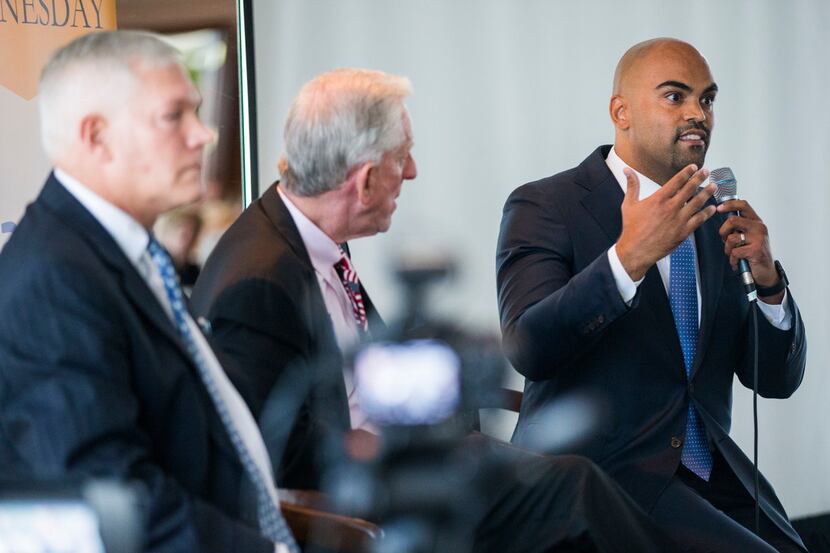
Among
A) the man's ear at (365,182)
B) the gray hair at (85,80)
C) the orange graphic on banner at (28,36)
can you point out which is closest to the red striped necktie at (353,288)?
the man's ear at (365,182)

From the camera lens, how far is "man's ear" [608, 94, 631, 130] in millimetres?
2576

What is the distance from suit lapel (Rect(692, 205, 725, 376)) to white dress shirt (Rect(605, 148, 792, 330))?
0.02 m

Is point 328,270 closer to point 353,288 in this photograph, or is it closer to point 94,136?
point 353,288

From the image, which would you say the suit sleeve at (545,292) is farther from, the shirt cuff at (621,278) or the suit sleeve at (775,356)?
the suit sleeve at (775,356)

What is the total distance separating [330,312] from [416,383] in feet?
1.60

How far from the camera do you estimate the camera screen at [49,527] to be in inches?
53.2

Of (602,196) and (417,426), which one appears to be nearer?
(417,426)

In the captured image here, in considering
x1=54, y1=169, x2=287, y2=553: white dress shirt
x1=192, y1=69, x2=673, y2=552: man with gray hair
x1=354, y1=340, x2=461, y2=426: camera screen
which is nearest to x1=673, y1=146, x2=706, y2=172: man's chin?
x1=192, y1=69, x2=673, y2=552: man with gray hair

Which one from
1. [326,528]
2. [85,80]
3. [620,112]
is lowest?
[326,528]

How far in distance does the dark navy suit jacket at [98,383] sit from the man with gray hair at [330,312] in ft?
1.04

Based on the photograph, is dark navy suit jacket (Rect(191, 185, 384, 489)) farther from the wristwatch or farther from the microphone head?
the wristwatch

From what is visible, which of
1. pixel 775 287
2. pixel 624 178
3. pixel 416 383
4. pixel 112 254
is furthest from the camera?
pixel 624 178

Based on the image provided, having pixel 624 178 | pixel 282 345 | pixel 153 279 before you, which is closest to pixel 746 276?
pixel 624 178

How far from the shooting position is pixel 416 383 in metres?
1.56
